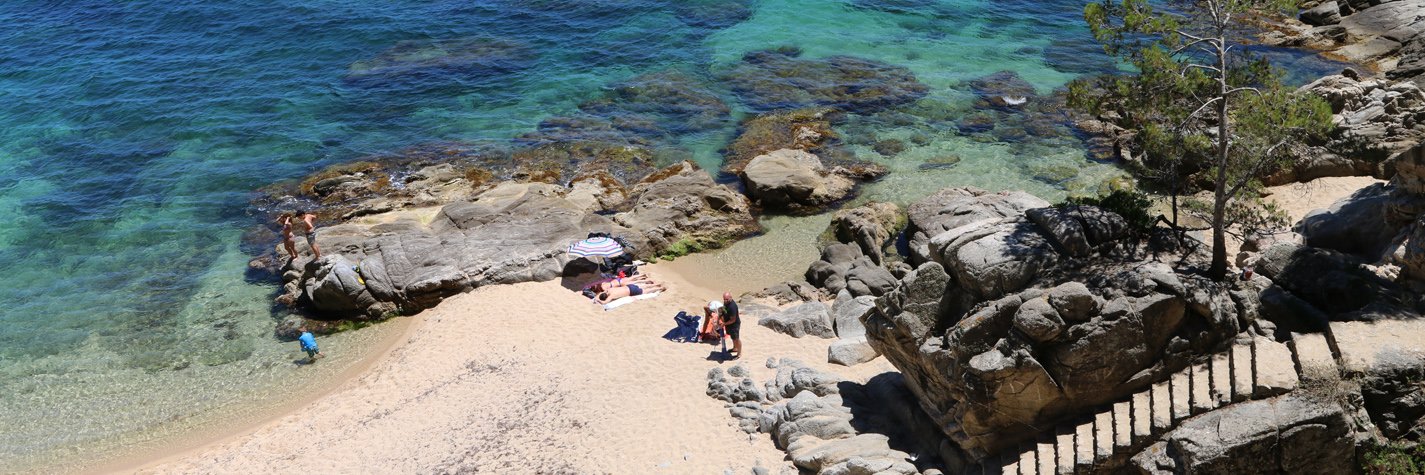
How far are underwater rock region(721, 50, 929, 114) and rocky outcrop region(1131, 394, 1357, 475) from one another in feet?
97.0

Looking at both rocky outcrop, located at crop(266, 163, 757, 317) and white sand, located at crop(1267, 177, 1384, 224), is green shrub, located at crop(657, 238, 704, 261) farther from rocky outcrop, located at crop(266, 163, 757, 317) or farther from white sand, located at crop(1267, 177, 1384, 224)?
white sand, located at crop(1267, 177, 1384, 224)

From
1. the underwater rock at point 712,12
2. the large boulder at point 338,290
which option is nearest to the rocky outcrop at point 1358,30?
the underwater rock at point 712,12

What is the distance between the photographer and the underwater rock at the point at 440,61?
5019cm

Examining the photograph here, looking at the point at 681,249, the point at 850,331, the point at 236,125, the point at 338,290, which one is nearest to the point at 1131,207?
the point at 850,331

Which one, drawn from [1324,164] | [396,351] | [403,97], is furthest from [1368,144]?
[403,97]

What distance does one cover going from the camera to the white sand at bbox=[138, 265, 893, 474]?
20969 mm

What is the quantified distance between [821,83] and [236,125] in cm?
2936

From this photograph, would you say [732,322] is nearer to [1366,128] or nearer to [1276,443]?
[1276,443]

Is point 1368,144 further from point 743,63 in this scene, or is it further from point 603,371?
point 743,63

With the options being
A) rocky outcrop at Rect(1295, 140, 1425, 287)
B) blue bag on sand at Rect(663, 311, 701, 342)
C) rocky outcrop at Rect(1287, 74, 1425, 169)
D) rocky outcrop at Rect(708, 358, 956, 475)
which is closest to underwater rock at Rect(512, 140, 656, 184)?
blue bag on sand at Rect(663, 311, 701, 342)

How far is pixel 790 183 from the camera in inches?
1353

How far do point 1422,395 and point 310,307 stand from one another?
29237 millimetres

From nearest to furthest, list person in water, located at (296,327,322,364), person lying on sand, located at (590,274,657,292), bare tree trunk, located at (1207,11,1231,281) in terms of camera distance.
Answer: bare tree trunk, located at (1207,11,1231,281) < person in water, located at (296,327,322,364) < person lying on sand, located at (590,274,657,292)

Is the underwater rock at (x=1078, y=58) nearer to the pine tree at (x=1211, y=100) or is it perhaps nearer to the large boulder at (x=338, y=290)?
the pine tree at (x=1211, y=100)
